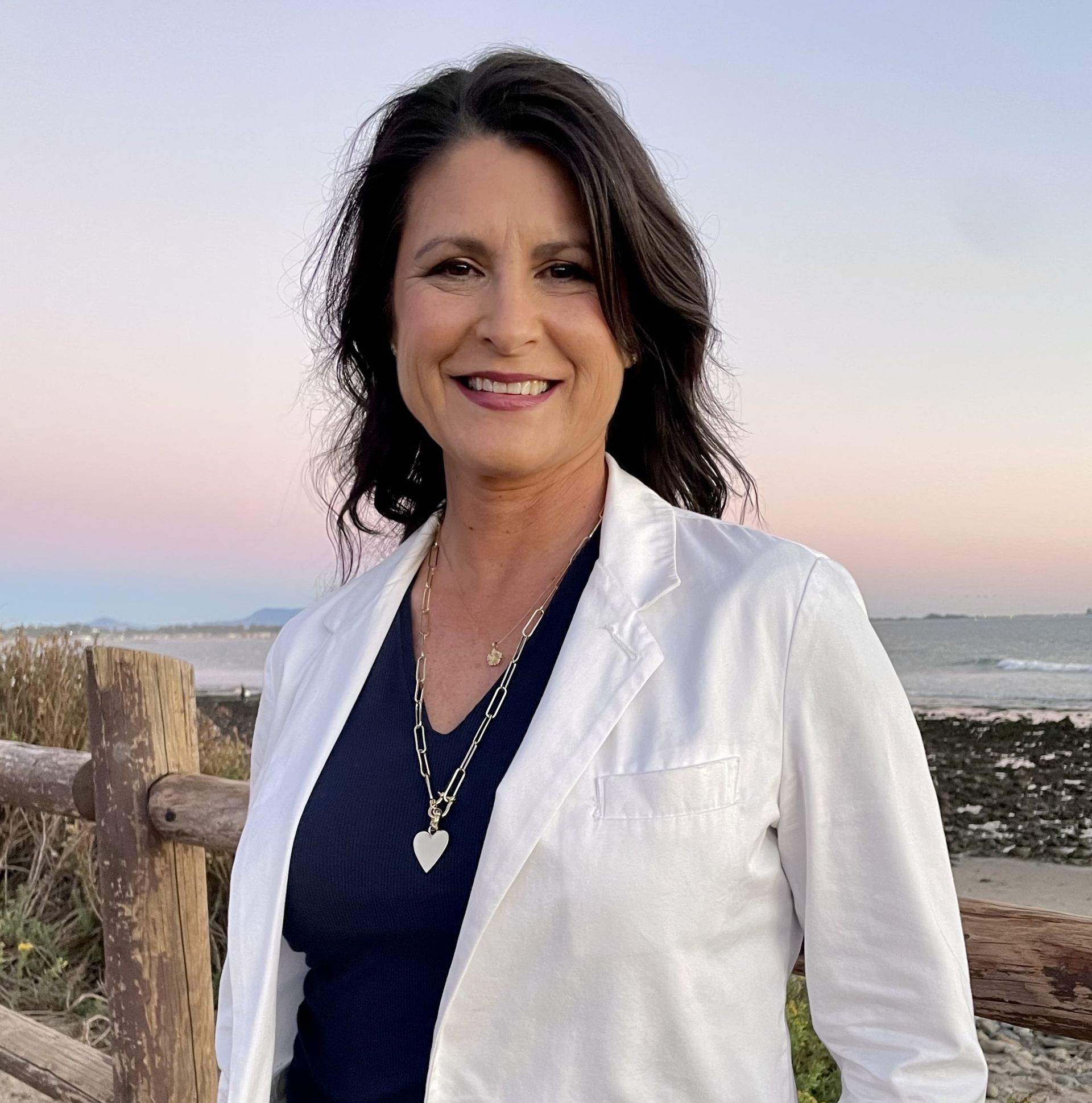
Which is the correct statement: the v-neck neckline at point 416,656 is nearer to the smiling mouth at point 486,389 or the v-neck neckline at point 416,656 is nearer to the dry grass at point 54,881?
the smiling mouth at point 486,389

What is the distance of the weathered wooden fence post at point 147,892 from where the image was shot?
8.39ft

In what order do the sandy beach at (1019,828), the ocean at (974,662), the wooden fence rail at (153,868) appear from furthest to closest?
1. the ocean at (974,662)
2. the sandy beach at (1019,828)
3. the wooden fence rail at (153,868)

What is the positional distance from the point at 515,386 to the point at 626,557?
30 cm

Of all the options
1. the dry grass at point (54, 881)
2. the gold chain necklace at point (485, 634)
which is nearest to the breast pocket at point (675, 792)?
the gold chain necklace at point (485, 634)

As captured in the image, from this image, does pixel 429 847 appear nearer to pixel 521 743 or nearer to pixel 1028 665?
pixel 521 743

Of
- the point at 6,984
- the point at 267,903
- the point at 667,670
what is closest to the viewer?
the point at 667,670

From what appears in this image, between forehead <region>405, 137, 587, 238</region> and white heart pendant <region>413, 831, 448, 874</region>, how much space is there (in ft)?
2.76

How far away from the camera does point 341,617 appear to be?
6.05ft

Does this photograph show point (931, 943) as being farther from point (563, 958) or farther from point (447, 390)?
point (447, 390)

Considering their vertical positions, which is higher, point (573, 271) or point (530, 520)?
point (573, 271)

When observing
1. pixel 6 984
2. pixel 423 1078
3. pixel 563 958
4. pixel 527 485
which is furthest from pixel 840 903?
pixel 6 984

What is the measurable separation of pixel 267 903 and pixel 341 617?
1.70 ft

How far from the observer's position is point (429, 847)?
137cm

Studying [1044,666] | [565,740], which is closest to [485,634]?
[565,740]
